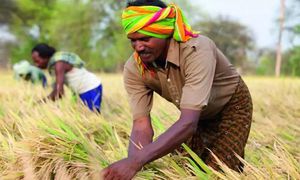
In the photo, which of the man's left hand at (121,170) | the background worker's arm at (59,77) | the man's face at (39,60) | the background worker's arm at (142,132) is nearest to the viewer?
the man's left hand at (121,170)

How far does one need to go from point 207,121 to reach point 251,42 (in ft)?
111

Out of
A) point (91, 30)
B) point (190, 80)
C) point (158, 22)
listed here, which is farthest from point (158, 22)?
point (91, 30)

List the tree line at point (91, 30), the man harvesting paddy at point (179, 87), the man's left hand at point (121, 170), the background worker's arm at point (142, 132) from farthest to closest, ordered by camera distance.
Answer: the tree line at point (91, 30), the background worker's arm at point (142, 132), the man harvesting paddy at point (179, 87), the man's left hand at point (121, 170)

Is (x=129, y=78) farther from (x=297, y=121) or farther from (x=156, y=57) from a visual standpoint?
(x=297, y=121)

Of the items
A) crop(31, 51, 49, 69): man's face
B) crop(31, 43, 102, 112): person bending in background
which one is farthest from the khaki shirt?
crop(31, 51, 49, 69): man's face

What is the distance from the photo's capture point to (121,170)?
1.85 meters

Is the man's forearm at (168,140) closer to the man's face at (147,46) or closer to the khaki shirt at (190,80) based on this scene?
the khaki shirt at (190,80)

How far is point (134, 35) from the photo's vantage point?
6.95 ft

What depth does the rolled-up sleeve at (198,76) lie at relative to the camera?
203 centimetres

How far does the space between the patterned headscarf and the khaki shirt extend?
0.05 meters

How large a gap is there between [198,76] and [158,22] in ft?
0.96

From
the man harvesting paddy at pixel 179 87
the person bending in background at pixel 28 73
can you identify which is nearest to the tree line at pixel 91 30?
the person bending in background at pixel 28 73

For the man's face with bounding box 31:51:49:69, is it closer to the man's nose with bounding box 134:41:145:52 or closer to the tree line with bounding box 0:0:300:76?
the man's nose with bounding box 134:41:145:52

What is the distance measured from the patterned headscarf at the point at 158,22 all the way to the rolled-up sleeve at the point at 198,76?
105 millimetres
